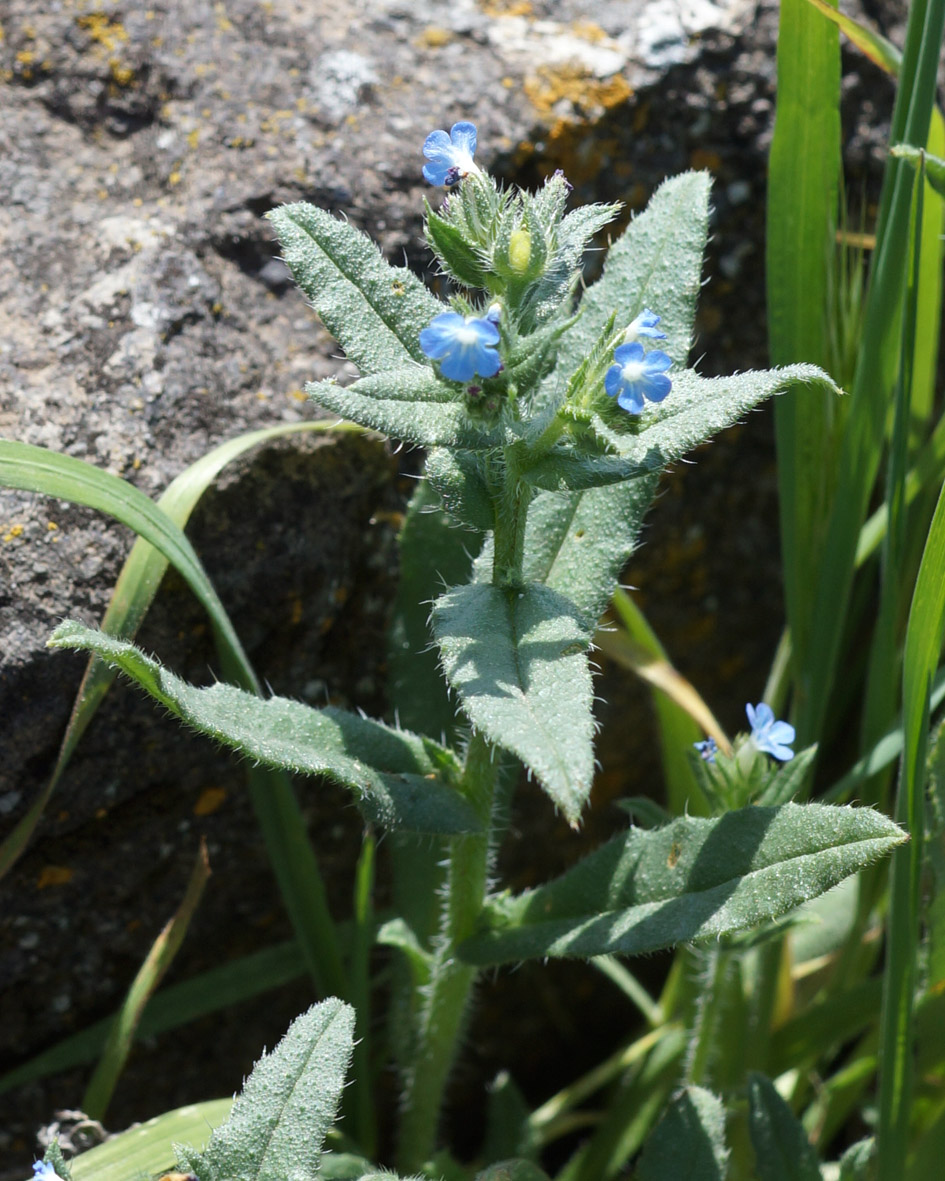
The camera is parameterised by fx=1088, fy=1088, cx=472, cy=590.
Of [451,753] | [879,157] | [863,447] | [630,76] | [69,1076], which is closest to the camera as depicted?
[451,753]

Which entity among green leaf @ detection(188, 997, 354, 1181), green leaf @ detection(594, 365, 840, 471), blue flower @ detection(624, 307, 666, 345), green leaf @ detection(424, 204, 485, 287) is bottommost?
green leaf @ detection(188, 997, 354, 1181)

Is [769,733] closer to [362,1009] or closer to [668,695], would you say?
[668,695]

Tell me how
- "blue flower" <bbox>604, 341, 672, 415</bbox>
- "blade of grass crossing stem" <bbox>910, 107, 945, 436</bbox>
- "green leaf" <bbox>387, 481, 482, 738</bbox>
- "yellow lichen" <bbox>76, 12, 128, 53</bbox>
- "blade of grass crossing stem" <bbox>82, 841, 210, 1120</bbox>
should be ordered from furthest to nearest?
"yellow lichen" <bbox>76, 12, 128, 53</bbox>
"blade of grass crossing stem" <bbox>910, 107, 945, 436</bbox>
"green leaf" <bbox>387, 481, 482, 738</bbox>
"blade of grass crossing stem" <bbox>82, 841, 210, 1120</bbox>
"blue flower" <bbox>604, 341, 672, 415</bbox>

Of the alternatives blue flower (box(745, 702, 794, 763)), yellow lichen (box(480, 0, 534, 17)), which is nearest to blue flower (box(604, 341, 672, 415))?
blue flower (box(745, 702, 794, 763))

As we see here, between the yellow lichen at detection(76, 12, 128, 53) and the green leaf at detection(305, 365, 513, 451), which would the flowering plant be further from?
the yellow lichen at detection(76, 12, 128, 53)

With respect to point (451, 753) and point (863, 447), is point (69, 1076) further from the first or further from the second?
point (863, 447)

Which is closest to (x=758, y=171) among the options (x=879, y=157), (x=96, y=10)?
(x=879, y=157)

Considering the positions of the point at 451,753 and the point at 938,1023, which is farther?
the point at 938,1023
